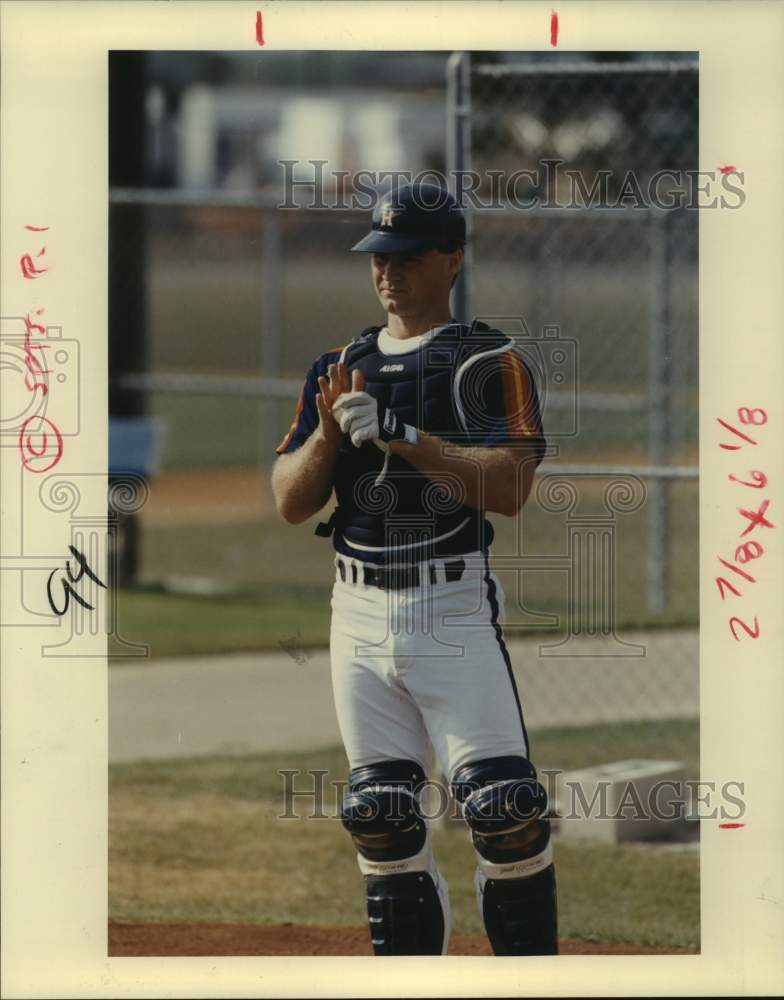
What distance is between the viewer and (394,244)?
3740mm

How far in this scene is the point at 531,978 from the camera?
3.84 m

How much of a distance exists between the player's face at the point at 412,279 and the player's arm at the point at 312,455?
22 centimetres

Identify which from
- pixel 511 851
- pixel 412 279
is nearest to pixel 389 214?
pixel 412 279

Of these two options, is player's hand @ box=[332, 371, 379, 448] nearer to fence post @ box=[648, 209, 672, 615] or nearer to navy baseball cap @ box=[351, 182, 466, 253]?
navy baseball cap @ box=[351, 182, 466, 253]

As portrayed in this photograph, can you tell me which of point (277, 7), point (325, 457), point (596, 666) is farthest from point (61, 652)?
point (596, 666)

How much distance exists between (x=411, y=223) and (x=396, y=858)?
4.75 feet

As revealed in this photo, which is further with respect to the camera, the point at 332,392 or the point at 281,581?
the point at 281,581

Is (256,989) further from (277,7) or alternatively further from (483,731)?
(277,7)

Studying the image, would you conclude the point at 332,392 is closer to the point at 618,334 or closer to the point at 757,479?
the point at 757,479

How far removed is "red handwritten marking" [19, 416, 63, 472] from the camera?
12.5 feet

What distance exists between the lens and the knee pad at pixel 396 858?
3.81 metres

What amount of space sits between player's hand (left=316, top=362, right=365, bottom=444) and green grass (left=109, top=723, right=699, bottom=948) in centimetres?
170

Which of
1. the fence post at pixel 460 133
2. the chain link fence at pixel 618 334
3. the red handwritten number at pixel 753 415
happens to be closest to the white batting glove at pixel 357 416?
the chain link fence at pixel 618 334

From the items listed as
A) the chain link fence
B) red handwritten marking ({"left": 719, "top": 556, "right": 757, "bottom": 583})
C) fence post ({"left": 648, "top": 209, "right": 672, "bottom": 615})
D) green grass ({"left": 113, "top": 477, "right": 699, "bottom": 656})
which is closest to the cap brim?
the chain link fence
